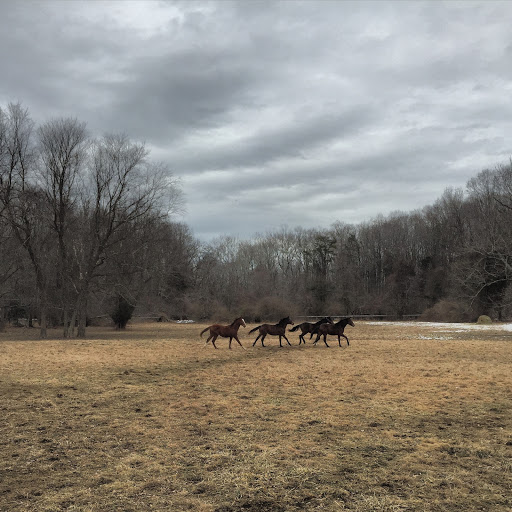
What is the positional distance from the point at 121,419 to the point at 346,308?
47.0 m

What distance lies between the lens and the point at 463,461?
4.82 meters

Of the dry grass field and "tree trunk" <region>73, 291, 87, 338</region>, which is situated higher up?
"tree trunk" <region>73, 291, 87, 338</region>

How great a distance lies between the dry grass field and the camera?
395cm

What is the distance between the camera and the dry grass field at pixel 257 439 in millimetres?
3953

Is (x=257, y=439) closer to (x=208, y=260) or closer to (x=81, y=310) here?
(x=81, y=310)

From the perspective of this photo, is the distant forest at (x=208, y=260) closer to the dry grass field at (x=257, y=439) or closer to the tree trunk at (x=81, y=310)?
the tree trunk at (x=81, y=310)

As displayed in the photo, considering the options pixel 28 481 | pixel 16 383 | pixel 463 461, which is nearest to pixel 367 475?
pixel 463 461

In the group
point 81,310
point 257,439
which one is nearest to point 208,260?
point 81,310

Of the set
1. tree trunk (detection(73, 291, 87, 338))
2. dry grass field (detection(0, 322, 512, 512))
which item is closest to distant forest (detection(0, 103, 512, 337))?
tree trunk (detection(73, 291, 87, 338))

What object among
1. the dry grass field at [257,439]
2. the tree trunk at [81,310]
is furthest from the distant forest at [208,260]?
the dry grass field at [257,439]

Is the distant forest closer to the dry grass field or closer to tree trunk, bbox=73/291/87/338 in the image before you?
tree trunk, bbox=73/291/87/338

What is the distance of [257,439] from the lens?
18.5 ft

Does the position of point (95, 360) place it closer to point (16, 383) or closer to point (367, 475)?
point (16, 383)

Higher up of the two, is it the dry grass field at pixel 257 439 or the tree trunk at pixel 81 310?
the tree trunk at pixel 81 310
